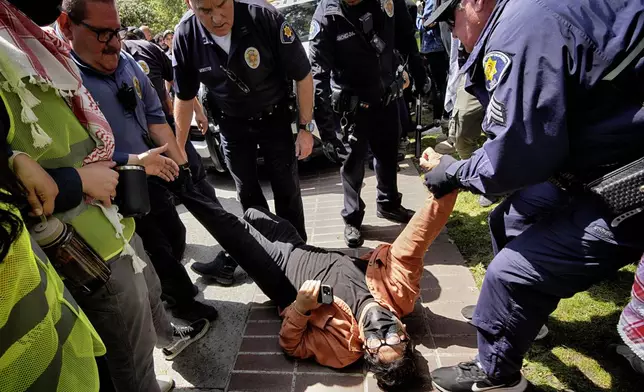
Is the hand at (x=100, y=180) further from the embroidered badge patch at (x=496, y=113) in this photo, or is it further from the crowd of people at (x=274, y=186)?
the embroidered badge patch at (x=496, y=113)

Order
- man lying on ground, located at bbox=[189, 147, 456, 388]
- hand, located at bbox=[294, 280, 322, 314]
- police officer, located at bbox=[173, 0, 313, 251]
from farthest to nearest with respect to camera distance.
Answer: police officer, located at bbox=[173, 0, 313, 251]
hand, located at bbox=[294, 280, 322, 314]
man lying on ground, located at bbox=[189, 147, 456, 388]

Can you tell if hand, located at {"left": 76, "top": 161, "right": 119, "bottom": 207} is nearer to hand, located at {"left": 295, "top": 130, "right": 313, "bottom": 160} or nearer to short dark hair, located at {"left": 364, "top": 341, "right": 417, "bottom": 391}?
short dark hair, located at {"left": 364, "top": 341, "right": 417, "bottom": 391}

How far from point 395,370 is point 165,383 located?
44.7 inches

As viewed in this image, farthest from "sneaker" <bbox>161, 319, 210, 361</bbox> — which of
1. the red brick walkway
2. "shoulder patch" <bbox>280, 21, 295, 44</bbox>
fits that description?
"shoulder patch" <bbox>280, 21, 295, 44</bbox>

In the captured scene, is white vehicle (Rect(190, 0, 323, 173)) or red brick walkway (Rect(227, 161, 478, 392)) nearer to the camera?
red brick walkway (Rect(227, 161, 478, 392))

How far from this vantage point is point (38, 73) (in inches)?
42.9

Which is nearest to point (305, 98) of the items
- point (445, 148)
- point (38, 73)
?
point (38, 73)

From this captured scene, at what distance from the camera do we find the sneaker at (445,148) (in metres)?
4.67

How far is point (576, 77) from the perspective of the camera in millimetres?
1262

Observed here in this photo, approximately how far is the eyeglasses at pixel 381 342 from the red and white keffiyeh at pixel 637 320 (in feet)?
2.75

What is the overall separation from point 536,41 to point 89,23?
5.13ft

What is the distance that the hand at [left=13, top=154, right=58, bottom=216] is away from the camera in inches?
40.3

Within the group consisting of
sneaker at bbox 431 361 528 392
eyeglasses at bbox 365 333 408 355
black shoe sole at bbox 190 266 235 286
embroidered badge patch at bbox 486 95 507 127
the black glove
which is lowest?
black shoe sole at bbox 190 266 235 286

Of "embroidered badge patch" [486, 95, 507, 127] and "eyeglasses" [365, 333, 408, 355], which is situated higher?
"embroidered badge patch" [486, 95, 507, 127]
